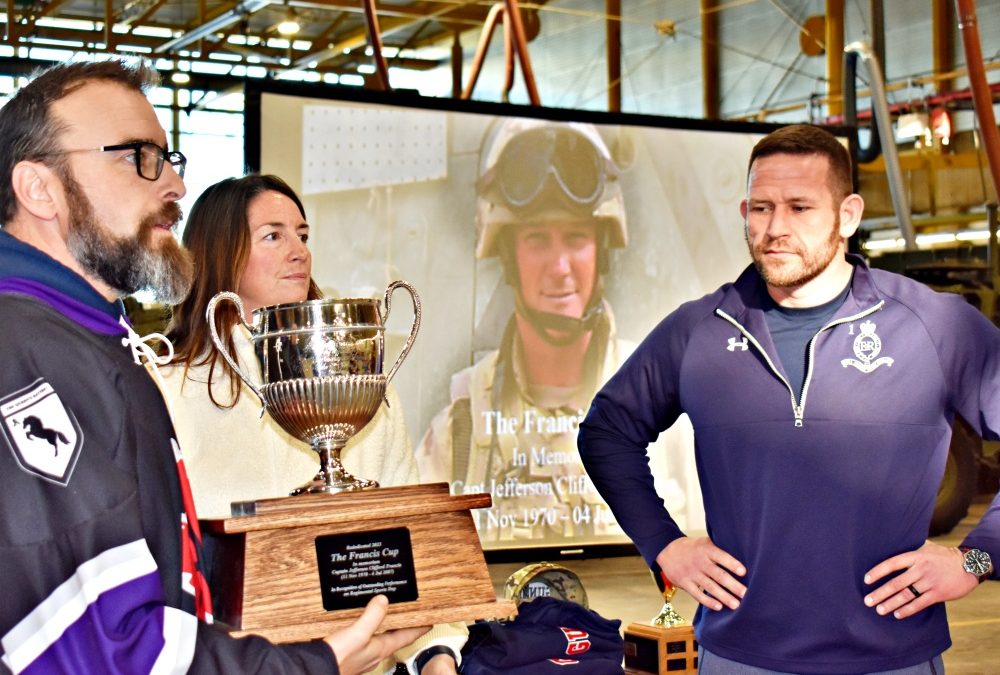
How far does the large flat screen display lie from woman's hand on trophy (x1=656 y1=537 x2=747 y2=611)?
287 cm

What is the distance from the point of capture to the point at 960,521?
8320 millimetres

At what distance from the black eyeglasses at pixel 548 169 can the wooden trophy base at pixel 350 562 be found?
3.98m

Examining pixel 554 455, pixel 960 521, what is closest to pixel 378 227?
pixel 554 455

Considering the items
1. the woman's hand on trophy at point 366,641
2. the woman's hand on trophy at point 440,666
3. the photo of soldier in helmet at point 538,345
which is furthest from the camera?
the photo of soldier in helmet at point 538,345

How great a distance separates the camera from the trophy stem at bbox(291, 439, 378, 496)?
1626mm

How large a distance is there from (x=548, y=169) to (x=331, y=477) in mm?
4033

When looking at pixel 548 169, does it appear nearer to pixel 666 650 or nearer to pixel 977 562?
pixel 666 650

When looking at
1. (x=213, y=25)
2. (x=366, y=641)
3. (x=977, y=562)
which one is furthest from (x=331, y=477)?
(x=213, y=25)

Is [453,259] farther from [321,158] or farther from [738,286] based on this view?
[738,286]

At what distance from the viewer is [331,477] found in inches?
64.6

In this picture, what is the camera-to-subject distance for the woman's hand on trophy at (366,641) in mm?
1416

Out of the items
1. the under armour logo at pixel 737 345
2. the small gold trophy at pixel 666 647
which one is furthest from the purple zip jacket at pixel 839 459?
the small gold trophy at pixel 666 647

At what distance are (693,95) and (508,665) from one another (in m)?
13.8

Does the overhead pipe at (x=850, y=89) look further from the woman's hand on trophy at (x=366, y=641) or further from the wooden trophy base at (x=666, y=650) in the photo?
the woman's hand on trophy at (x=366, y=641)
